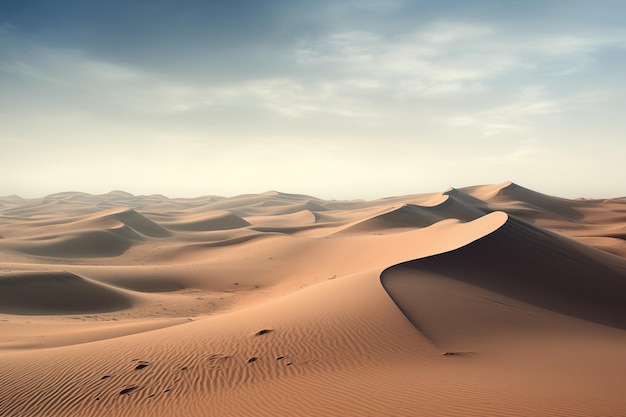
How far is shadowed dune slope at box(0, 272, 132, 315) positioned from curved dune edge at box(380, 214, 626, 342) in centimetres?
1214

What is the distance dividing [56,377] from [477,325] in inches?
318

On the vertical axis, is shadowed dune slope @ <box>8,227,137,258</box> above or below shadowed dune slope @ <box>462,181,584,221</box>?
below

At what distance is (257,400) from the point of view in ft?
19.8

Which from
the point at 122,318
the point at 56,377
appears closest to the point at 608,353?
the point at 56,377

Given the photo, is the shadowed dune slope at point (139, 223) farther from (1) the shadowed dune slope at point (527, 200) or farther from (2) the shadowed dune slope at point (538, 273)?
(1) the shadowed dune slope at point (527, 200)

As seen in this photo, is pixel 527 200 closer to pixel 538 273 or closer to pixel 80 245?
pixel 538 273

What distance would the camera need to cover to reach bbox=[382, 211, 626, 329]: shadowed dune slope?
12.3 meters

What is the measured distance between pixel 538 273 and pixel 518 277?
1033mm

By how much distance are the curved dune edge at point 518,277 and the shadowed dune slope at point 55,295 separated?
12.1 metres

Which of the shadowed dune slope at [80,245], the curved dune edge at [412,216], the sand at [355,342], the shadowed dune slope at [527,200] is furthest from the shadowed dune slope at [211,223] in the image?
the sand at [355,342]

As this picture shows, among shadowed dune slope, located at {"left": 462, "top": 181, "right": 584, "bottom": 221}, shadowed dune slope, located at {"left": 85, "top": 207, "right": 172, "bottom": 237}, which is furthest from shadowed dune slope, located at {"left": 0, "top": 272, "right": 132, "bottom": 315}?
shadowed dune slope, located at {"left": 462, "top": 181, "right": 584, "bottom": 221}

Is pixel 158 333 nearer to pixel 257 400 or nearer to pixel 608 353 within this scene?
pixel 257 400

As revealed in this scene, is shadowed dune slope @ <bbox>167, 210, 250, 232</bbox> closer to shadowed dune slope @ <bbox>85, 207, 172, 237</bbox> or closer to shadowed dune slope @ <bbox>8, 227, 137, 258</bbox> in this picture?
shadowed dune slope @ <bbox>85, 207, 172, 237</bbox>

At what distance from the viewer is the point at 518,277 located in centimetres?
1410
